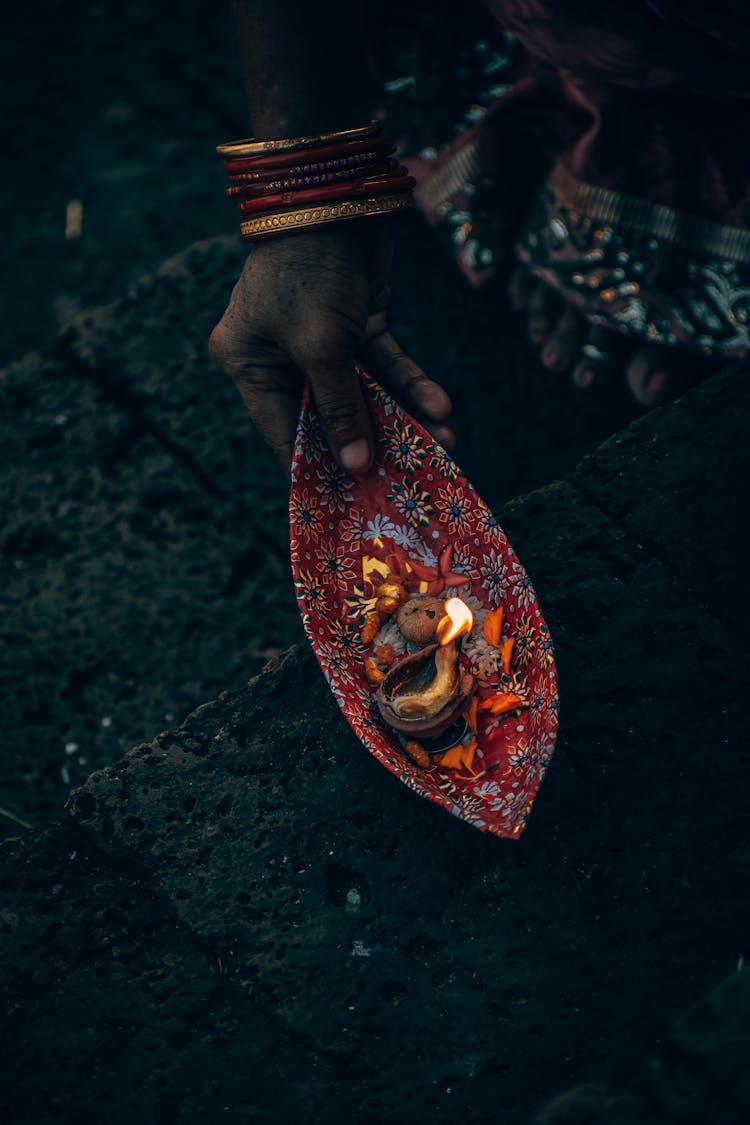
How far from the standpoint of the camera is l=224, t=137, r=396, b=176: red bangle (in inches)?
60.9

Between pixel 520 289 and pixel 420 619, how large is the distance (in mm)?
1414

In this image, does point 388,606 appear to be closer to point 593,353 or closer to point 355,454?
point 355,454

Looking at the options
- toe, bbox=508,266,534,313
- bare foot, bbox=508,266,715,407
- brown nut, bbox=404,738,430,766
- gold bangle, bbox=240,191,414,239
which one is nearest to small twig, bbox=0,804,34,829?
brown nut, bbox=404,738,430,766

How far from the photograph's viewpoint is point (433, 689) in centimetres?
142

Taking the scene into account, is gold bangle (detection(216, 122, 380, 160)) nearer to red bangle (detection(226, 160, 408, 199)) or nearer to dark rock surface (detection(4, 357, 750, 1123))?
red bangle (detection(226, 160, 408, 199))

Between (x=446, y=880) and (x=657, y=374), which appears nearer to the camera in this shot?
(x=446, y=880)

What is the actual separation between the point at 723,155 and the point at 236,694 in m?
1.61

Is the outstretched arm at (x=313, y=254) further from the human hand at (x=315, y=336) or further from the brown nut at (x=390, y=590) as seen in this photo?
the brown nut at (x=390, y=590)

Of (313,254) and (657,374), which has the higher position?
(313,254)

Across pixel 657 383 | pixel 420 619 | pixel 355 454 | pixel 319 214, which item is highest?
pixel 319 214

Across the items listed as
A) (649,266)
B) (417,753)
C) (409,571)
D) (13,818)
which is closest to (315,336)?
(409,571)

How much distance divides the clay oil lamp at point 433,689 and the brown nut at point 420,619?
A: 0.02 meters

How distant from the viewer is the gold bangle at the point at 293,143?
1.54 m

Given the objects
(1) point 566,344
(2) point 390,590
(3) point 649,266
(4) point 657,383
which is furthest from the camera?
(1) point 566,344
